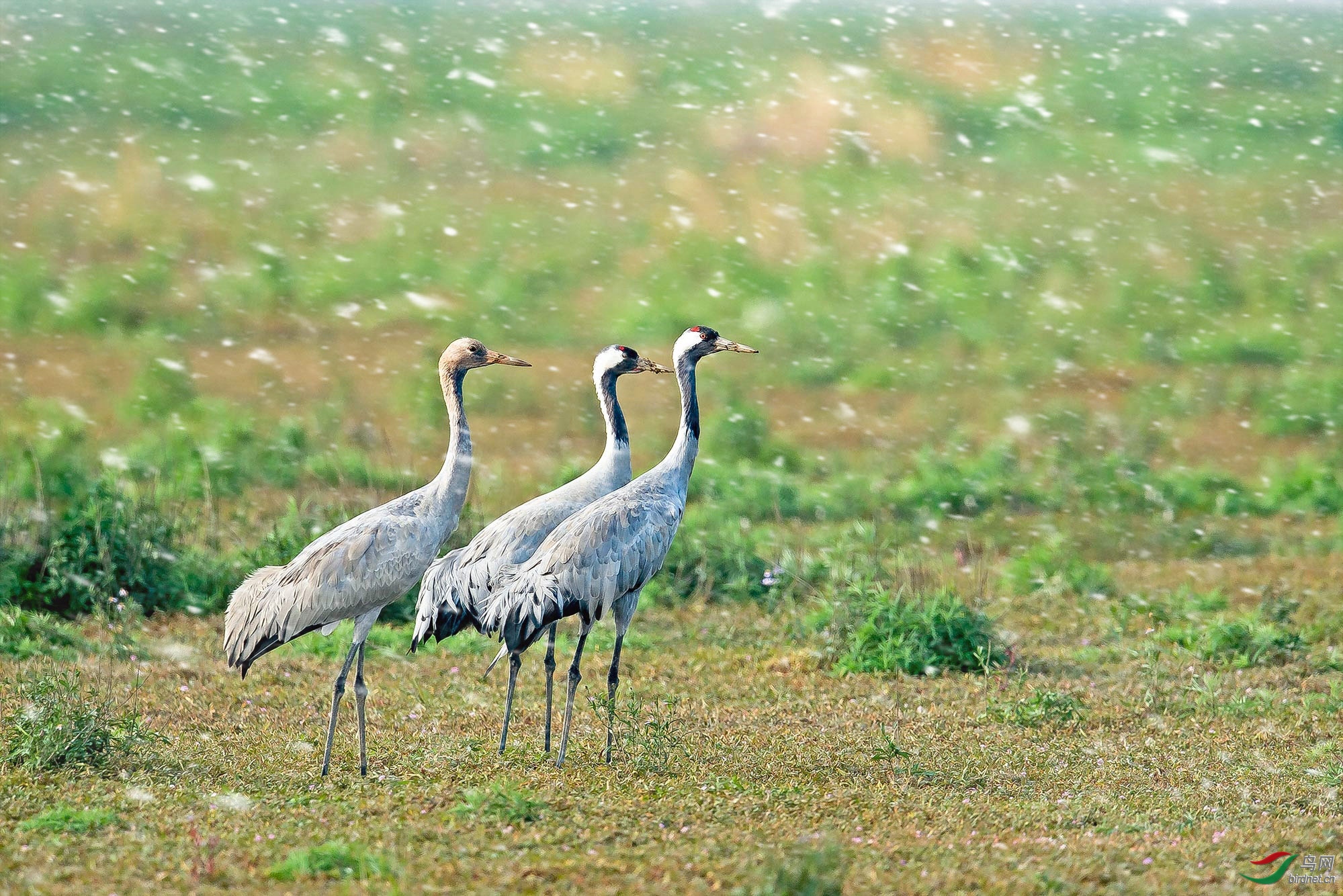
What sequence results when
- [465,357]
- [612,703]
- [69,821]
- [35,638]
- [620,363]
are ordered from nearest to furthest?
[69,821] → [612,703] → [465,357] → [620,363] → [35,638]

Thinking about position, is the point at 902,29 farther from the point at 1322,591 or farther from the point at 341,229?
the point at 1322,591

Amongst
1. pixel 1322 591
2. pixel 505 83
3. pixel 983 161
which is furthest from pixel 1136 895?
pixel 505 83

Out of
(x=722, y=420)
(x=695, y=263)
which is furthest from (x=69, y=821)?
(x=695, y=263)

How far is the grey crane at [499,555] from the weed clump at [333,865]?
1929mm

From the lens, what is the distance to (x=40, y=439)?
18.8 meters

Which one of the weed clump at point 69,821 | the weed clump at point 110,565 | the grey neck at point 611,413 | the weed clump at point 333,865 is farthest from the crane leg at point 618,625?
the weed clump at point 110,565

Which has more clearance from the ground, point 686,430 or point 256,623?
point 686,430

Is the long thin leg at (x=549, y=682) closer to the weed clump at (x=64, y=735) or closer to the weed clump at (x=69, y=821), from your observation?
the weed clump at (x=64, y=735)

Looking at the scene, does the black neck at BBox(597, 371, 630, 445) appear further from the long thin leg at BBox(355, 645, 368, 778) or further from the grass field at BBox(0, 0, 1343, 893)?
the long thin leg at BBox(355, 645, 368, 778)

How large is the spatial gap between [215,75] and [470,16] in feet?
20.1

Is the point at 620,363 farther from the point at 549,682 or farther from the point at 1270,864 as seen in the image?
the point at 1270,864

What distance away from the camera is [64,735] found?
7.52 meters

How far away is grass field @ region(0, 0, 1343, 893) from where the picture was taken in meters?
7.12

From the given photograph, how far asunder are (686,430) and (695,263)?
61.3 feet
